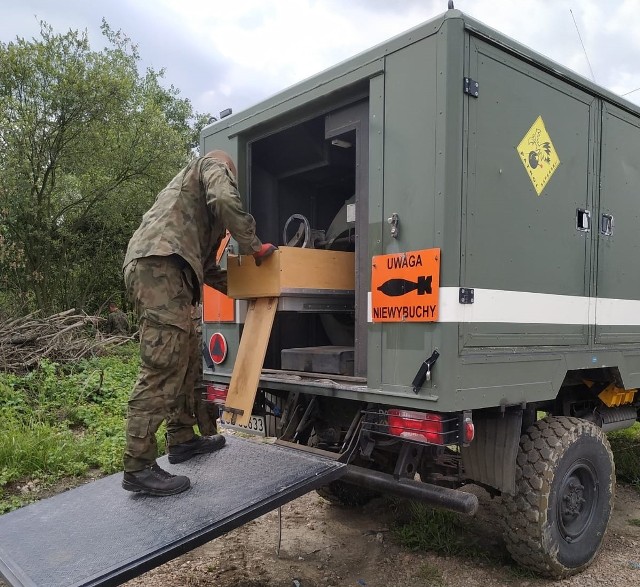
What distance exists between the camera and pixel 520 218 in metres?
3.19

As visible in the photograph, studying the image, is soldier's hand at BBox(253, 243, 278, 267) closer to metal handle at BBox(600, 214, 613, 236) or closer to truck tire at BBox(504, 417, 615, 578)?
truck tire at BBox(504, 417, 615, 578)

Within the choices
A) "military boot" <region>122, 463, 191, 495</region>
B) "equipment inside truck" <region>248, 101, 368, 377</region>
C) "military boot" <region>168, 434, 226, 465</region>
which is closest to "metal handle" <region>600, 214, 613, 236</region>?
"equipment inside truck" <region>248, 101, 368, 377</region>

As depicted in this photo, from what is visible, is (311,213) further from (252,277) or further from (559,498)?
(559,498)

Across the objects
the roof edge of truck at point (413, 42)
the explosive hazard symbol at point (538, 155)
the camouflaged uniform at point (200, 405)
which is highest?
the roof edge of truck at point (413, 42)

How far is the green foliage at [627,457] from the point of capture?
5387 millimetres

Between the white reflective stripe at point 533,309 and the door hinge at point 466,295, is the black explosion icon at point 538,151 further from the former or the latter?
the door hinge at point 466,295

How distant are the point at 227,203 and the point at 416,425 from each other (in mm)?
1513

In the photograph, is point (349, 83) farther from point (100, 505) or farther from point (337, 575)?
point (337, 575)

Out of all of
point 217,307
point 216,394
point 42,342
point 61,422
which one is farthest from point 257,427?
point 42,342

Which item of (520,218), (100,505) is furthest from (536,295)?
(100,505)

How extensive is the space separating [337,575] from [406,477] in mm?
883

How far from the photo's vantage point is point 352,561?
150 inches

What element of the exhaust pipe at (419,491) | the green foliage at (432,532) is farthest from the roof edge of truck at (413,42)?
the green foliage at (432,532)

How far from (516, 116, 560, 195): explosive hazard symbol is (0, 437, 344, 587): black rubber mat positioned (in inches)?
75.5
